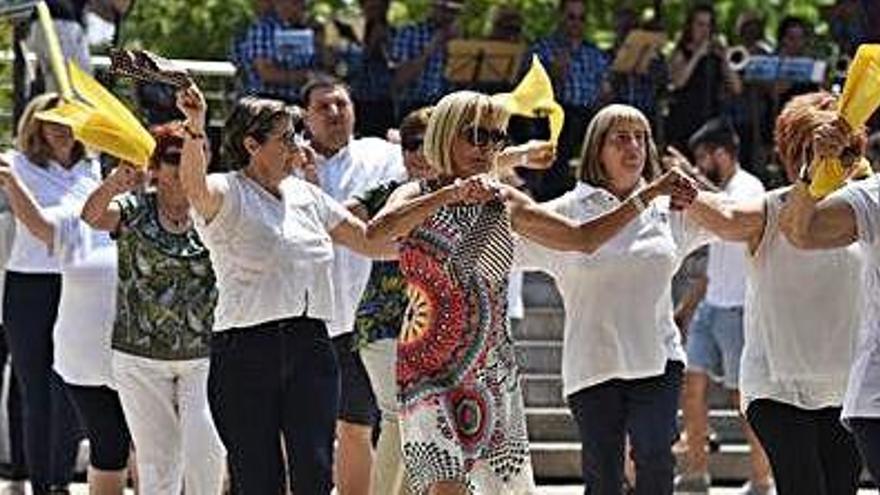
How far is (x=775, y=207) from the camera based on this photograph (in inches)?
341

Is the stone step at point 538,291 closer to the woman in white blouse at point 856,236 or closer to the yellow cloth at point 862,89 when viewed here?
the woman in white blouse at point 856,236

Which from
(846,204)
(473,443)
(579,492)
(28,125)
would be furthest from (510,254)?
(579,492)

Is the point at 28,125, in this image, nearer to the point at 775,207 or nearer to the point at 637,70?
the point at 775,207

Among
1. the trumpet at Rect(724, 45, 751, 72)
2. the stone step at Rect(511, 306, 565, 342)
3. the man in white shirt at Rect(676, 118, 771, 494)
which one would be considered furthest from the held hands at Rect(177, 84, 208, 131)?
the trumpet at Rect(724, 45, 751, 72)

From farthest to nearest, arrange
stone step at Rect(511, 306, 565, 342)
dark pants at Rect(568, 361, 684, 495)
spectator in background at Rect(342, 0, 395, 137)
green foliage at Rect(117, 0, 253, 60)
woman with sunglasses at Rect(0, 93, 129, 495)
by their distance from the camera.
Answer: green foliage at Rect(117, 0, 253, 60) → spectator in background at Rect(342, 0, 395, 137) → stone step at Rect(511, 306, 565, 342) → woman with sunglasses at Rect(0, 93, 129, 495) → dark pants at Rect(568, 361, 684, 495)

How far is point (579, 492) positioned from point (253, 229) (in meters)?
4.74

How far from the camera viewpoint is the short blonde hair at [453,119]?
847cm

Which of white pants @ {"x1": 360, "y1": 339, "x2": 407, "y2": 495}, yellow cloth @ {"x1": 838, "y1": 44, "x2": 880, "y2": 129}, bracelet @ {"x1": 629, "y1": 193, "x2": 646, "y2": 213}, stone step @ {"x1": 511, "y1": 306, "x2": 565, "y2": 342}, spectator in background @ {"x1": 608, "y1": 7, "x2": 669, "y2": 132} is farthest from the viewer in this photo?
spectator in background @ {"x1": 608, "y1": 7, "x2": 669, "y2": 132}

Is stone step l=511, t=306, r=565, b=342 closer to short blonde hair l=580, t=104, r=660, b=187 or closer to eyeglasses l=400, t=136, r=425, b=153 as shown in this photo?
eyeglasses l=400, t=136, r=425, b=153

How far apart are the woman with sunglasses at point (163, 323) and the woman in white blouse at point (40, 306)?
4.93 feet

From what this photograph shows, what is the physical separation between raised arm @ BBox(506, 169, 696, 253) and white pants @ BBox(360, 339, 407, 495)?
119cm

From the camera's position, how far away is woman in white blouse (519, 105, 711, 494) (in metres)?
9.28

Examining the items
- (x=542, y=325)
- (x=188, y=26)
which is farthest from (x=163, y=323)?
(x=188, y=26)

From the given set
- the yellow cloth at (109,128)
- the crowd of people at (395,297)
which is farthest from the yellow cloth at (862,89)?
the yellow cloth at (109,128)
